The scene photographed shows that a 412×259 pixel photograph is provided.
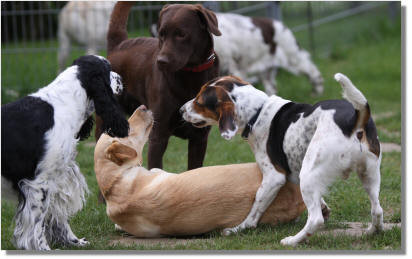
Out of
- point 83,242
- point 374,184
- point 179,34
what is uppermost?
point 179,34

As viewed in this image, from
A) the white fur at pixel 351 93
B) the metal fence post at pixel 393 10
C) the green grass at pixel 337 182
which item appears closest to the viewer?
the white fur at pixel 351 93

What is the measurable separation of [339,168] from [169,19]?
75.2 inches

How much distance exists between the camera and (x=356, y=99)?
12.8ft

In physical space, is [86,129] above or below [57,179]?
above

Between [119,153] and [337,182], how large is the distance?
2.30 metres

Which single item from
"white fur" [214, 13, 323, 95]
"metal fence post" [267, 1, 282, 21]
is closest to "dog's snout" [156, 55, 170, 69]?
"white fur" [214, 13, 323, 95]

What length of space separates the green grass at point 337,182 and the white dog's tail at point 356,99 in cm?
82

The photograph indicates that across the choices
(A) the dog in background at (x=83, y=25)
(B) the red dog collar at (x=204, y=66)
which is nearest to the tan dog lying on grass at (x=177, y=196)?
(B) the red dog collar at (x=204, y=66)

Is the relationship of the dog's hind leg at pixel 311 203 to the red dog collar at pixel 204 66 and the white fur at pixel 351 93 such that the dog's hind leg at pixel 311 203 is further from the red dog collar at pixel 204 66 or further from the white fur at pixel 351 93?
the red dog collar at pixel 204 66

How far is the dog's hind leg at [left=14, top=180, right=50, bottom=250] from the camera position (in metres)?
4.08

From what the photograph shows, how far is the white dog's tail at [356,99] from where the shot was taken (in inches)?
153

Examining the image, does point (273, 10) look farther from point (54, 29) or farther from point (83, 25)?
point (54, 29)

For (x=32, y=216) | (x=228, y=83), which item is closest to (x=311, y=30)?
(x=228, y=83)

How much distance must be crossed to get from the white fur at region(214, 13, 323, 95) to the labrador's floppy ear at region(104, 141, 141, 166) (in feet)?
15.5
